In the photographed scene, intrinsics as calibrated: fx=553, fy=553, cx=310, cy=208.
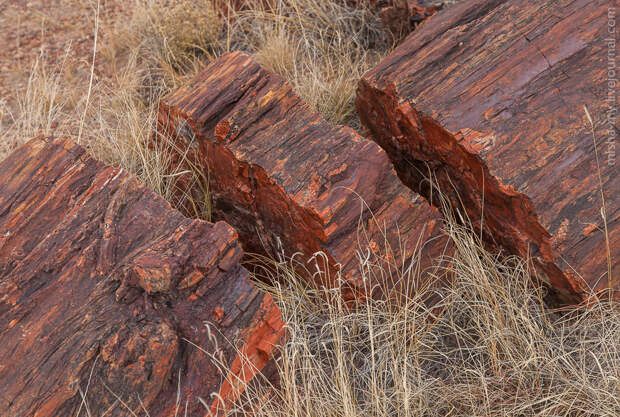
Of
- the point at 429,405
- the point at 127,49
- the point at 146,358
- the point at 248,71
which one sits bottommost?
the point at 429,405

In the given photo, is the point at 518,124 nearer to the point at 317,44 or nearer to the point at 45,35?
the point at 317,44

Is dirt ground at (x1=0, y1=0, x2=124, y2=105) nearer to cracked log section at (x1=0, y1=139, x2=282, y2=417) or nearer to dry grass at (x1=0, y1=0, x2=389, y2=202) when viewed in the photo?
dry grass at (x1=0, y1=0, x2=389, y2=202)

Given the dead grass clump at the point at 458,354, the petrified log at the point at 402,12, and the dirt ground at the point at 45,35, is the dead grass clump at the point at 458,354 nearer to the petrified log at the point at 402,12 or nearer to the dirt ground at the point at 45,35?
the petrified log at the point at 402,12

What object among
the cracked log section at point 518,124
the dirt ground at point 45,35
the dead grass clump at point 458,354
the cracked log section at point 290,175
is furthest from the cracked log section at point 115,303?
the dirt ground at point 45,35

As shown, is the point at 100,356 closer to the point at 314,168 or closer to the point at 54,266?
the point at 54,266

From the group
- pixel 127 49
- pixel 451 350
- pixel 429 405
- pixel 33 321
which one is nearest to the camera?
pixel 33 321

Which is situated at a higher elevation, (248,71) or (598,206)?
(248,71)

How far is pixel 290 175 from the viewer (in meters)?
2.35

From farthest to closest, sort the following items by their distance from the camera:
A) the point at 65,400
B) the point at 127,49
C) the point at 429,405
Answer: the point at 127,49
the point at 429,405
the point at 65,400

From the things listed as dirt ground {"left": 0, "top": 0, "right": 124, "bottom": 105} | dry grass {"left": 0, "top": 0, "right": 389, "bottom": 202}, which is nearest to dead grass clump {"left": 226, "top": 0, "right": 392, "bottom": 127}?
dry grass {"left": 0, "top": 0, "right": 389, "bottom": 202}

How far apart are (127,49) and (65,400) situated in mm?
3578

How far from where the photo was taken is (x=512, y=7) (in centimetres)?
280

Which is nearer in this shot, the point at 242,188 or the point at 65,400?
the point at 65,400

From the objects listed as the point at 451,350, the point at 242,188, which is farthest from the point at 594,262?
the point at 242,188
